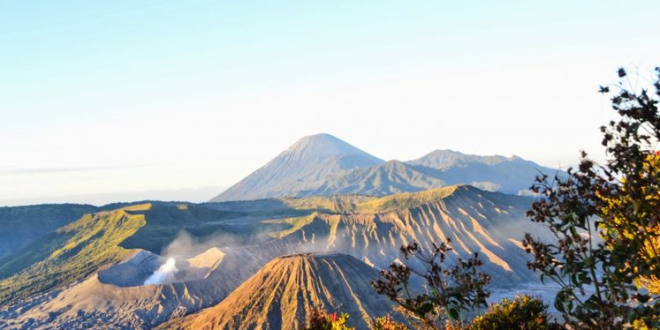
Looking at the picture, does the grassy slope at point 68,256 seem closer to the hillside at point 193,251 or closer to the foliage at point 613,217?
the hillside at point 193,251

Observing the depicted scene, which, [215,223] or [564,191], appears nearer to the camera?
[564,191]

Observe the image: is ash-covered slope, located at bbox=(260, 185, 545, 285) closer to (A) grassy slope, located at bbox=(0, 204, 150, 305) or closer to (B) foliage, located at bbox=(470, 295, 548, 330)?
(A) grassy slope, located at bbox=(0, 204, 150, 305)

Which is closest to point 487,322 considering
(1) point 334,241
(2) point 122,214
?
(1) point 334,241

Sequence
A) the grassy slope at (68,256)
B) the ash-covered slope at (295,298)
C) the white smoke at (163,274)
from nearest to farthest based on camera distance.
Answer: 1. the ash-covered slope at (295,298)
2. the white smoke at (163,274)
3. the grassy slope at (68,256)

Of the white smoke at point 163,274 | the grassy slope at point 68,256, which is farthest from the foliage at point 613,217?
the grassy slope at point 68,256

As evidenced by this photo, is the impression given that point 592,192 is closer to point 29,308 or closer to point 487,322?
point 487,322
